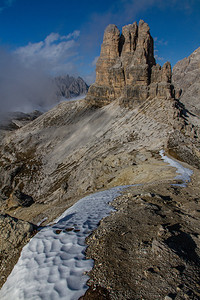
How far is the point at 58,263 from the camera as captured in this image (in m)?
6.84

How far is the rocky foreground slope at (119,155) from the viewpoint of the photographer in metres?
7.52

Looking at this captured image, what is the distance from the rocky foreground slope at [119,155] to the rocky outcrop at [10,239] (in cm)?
319

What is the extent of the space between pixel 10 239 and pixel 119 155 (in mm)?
34811

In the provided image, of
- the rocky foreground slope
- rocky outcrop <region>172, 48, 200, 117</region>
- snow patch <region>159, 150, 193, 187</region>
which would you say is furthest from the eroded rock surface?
rocky outcrop <region>172, 48, 200, 117</region>

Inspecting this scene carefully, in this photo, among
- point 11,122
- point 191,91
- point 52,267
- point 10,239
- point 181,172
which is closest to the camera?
point 52,267

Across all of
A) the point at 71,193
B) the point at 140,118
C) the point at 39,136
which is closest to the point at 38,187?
the point at 71,193

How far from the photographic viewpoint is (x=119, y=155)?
4206 cm

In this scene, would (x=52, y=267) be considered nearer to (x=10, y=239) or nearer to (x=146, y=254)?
(x=10, y=239)

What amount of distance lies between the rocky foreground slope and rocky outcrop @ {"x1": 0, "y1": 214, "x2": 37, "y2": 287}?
3194 millimetres

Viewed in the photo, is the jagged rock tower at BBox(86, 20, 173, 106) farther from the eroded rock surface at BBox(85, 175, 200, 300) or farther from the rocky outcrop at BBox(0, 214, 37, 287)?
the rocky outcrop at BBox(0, 214, 37, 287)

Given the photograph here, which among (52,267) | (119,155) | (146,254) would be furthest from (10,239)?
(119,155)

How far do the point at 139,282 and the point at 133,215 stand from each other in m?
4.96

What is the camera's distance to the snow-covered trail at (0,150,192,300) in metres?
5.68

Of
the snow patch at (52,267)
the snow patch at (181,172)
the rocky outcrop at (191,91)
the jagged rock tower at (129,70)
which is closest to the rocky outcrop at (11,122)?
the jagged rock tower at (129,70)
